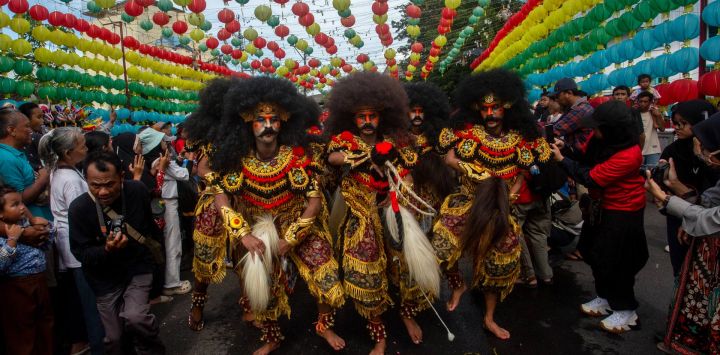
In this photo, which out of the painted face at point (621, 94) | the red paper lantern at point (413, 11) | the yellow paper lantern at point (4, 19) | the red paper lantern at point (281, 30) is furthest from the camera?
the red paper lantern at point (281, 30)

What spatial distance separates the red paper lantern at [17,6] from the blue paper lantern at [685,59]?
9.82 m

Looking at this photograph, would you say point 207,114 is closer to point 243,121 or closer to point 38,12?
point 243,121

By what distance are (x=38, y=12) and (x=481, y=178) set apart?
8422 millimetres

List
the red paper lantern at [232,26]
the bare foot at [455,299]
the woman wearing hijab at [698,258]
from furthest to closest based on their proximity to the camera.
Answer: the red paper lantern at [232,26], the bare foot at [455,299], the woman wearing hijab at [698,258]

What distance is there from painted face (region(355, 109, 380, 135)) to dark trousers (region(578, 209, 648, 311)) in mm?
2032

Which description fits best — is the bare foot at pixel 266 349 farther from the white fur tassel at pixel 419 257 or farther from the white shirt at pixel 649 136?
the white shirt at pixel 649 136

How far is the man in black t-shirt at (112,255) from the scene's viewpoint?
2994 millimetres

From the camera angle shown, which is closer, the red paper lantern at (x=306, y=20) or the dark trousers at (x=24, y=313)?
the dark trousers at (x=24, y=313)

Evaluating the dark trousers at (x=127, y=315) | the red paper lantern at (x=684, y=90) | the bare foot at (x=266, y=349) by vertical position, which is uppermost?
the red paper lantern at (x=684, y=90)

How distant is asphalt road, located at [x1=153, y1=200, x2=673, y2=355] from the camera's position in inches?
139

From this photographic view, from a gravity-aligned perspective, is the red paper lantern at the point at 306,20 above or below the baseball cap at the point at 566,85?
above

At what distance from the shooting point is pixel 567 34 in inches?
338

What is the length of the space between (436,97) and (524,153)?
4.68ft

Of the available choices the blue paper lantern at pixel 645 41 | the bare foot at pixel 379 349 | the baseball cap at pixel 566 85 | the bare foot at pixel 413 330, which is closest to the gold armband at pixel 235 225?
the bare foot at pixel 379 349
